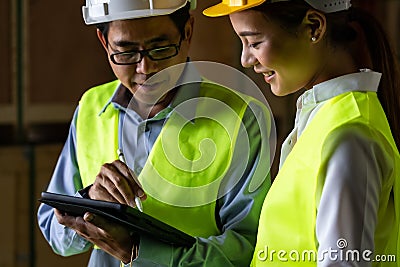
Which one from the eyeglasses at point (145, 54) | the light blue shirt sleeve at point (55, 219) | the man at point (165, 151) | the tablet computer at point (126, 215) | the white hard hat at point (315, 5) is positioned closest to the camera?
the white hard hat at point (315, 5)

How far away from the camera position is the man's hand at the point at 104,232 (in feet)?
5.36

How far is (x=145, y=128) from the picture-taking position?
77.1 inches

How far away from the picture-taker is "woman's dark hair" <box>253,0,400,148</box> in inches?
56.3

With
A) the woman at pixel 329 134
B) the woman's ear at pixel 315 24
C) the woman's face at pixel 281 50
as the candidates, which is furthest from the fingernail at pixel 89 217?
the woman's ear at pixel 315 24

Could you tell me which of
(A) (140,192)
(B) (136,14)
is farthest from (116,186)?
(B) (136,14)

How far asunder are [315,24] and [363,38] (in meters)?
0.10

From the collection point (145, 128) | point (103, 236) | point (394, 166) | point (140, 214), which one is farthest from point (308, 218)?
point (145, 128)

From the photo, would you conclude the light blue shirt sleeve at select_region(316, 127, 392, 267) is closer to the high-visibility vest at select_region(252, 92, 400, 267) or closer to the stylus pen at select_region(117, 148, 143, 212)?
the high-visibility vest at select_region(252, 92, 400, 267)

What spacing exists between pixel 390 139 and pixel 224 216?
1.88 feet

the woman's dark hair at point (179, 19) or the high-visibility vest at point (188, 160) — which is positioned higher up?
the woman's dark hair at point (179, 19)

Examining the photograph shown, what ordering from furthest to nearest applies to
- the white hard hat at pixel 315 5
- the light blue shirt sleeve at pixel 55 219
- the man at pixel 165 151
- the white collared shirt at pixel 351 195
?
the light blue shirt sleeve at pixel 55 219 < the man at pixel 165 151 < the white hard hat at pixel 315 5 < the white collared shirt at pixel 351 195

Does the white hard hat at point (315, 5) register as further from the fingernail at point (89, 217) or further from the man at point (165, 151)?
the fingernail at point (89, 217)

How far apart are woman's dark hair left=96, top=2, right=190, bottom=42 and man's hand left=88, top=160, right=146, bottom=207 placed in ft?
1.11

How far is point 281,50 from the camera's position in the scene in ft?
4.72
